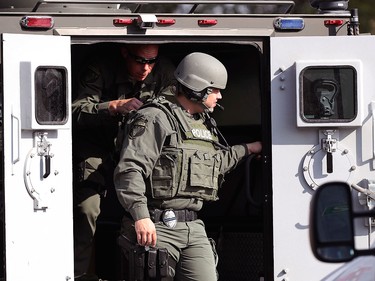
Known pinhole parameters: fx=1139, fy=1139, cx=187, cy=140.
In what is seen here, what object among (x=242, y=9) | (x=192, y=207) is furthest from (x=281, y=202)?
(x=242, y=9)

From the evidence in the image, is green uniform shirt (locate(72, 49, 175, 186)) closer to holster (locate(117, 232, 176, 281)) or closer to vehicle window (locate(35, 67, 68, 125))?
vehicle window (locate(35, 67, 68, 125))

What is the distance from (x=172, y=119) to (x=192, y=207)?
1.76 feet

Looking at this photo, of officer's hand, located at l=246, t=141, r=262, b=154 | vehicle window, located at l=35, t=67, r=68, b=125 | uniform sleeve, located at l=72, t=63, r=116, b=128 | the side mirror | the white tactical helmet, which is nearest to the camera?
the side mirror

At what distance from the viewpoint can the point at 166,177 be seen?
658 centimetres

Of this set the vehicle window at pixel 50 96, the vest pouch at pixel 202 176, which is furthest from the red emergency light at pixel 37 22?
the vest pouch at pixel 202 176

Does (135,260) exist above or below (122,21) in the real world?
below

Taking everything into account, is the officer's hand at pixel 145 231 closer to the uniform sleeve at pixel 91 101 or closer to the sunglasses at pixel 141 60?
the uniform sleeve at pixel 91 101

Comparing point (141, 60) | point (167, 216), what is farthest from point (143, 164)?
point (141, 60)

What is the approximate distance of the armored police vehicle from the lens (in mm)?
6434

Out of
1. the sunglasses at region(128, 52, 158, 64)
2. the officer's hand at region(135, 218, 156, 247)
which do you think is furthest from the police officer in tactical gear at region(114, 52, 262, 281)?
the sunglasses at region(128, 52, 158, 64)

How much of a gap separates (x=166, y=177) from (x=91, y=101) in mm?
997

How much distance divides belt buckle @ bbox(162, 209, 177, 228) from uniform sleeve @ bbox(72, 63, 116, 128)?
864 millimetres

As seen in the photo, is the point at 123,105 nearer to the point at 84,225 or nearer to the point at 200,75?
the point at 200,75

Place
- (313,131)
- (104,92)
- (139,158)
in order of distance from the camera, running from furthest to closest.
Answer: (104,92) → (313,131) → (139,158)
